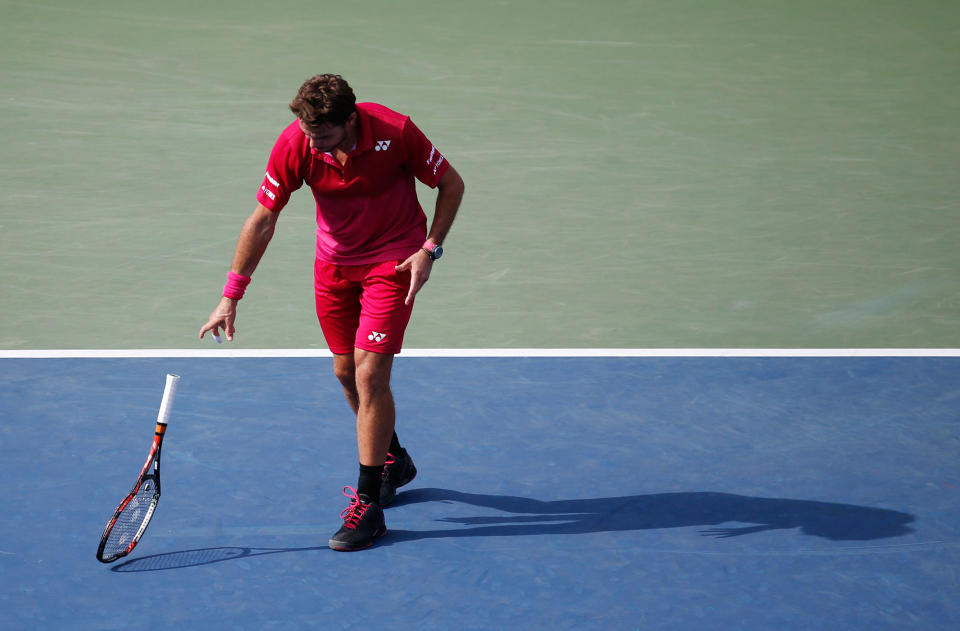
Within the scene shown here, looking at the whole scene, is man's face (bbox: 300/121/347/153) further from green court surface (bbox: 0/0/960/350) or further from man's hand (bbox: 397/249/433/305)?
green court surface (bbox: 0/0/960/350)

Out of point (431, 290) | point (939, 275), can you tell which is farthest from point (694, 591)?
point (939, 275)

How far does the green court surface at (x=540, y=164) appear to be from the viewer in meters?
7.86

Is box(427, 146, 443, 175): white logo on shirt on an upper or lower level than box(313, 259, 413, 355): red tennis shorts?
upper

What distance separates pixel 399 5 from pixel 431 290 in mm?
7686

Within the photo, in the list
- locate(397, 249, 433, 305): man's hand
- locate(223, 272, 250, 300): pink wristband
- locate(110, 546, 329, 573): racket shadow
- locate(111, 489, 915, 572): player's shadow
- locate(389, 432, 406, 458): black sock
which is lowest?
locate(110, 546, 329, 573): racket shadow

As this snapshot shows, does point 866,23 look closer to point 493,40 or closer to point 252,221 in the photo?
point 493,40

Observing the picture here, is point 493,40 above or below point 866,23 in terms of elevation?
below

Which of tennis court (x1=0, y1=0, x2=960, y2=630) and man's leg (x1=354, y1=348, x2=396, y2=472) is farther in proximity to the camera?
man's leg (x1=354, y1=348, x2=396, y2=472)

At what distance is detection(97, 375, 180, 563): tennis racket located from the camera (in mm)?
4840

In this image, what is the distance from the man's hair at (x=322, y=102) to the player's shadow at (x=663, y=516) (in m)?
1.82

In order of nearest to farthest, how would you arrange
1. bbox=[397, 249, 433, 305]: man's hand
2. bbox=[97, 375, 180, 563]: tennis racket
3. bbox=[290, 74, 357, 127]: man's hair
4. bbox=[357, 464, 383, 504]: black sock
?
bbox=[290, 74, 357, 127]: man's hair → bbox=[97, 375, 180, 563]: tennis racket → bbox=[397, 249, 433, 305]: man's hand → bbox=[357, 464, 383, 504]: black sock

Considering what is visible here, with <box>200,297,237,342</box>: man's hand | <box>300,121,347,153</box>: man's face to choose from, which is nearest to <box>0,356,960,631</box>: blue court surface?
<box>200,297,237,342</box>: man's hand

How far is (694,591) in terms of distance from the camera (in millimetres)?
4758

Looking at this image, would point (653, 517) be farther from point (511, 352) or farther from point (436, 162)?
point (511, 352)
